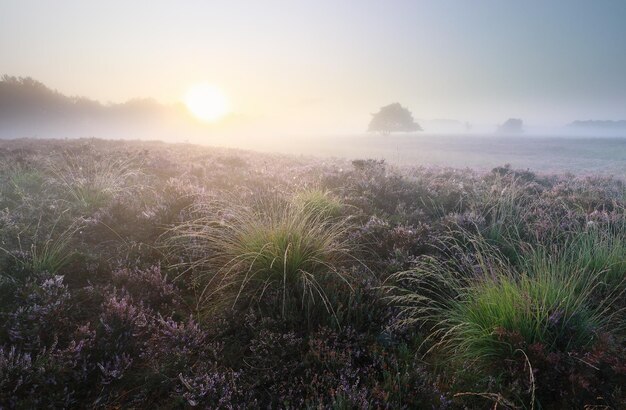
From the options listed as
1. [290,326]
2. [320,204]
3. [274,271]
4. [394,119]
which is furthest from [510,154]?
[394,119]

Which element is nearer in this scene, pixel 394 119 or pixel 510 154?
pixel 510 154

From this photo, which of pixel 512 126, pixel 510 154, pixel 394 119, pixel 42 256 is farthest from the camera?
pixel 512 126

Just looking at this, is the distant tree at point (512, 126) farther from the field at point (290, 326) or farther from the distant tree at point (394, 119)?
the field at point (290, 326)

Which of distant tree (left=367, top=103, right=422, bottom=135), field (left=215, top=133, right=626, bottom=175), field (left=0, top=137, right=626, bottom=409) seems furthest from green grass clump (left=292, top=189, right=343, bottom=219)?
distant tree (left=367, top=103, right=422, bottom=135)

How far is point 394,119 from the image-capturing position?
87312 millimetres

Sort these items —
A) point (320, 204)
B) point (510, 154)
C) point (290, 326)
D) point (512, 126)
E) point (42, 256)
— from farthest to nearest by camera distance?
point (512, 126), point (510, 154), point (320, 204), point (42, 256), point (290, 326)

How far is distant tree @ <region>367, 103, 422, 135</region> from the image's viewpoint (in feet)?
286

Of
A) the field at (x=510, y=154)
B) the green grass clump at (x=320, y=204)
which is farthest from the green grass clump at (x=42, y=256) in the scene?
the field at (x=510, y=154)

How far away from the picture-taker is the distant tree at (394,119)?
8731 cm

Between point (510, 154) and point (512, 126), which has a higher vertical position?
point (512, 126)

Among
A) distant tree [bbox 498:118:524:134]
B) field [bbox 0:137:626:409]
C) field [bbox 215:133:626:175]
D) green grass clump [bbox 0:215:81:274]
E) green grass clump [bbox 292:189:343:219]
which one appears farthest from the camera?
distant tree [bbox 498:118:524:134]

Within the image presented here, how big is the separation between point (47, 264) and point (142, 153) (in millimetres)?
9839

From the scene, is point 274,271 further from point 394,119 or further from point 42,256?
point 394,119

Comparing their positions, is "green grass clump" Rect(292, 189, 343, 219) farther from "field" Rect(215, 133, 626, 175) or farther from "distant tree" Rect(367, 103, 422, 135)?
"distant tree" Rect(367, 103, 422, 135)
